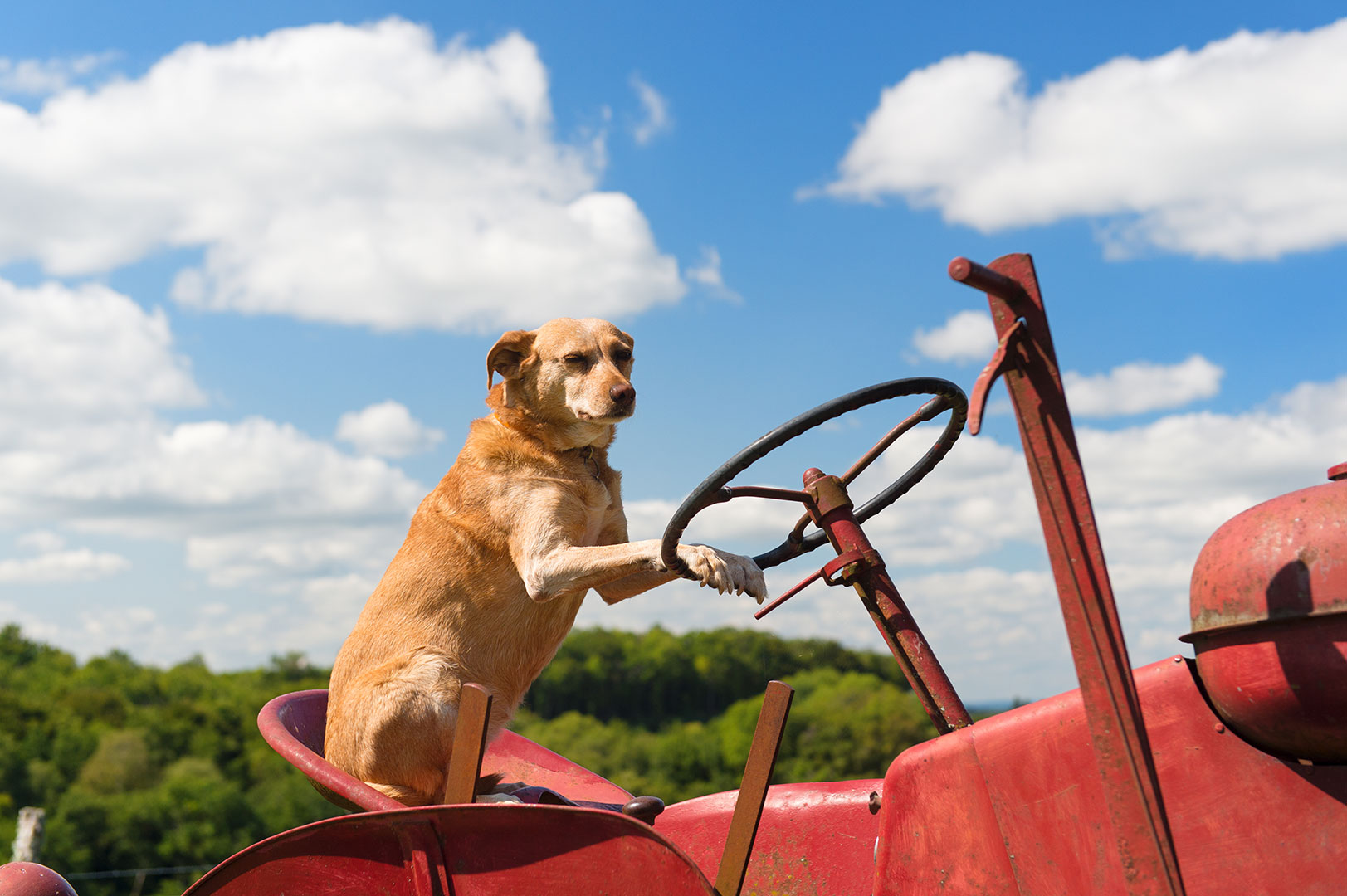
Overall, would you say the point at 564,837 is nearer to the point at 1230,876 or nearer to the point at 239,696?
the point at 1230,876

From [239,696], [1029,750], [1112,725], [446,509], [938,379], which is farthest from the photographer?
[239,696]

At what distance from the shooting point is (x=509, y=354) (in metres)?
4.21

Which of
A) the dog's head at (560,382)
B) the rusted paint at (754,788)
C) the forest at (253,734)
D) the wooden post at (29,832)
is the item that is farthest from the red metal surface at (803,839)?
the forest at (253,734)

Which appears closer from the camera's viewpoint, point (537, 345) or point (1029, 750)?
point (1029, 750)

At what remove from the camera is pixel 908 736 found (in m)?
68.4

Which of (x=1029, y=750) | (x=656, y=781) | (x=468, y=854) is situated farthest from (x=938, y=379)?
(x=656, y=781)

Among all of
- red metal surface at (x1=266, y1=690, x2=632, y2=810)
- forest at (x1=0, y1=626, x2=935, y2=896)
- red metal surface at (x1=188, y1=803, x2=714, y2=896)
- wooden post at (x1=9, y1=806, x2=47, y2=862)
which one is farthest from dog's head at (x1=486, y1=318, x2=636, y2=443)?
forest at (x1=0, y1=626, x2=935, y2=896)

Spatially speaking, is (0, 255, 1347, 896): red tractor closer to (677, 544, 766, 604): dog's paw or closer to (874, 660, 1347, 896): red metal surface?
(874, 660, 1347, 896): red metal surface

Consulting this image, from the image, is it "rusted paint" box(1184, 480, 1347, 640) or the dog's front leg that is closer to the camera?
"rusted paint" box(1184, 480, 1347, 640)

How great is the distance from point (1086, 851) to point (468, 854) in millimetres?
1318

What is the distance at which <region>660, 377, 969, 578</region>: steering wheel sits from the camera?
8.16ft

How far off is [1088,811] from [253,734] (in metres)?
84.9

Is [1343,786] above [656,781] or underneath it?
above

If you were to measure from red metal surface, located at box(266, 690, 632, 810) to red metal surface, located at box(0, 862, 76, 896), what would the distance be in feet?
2.61
